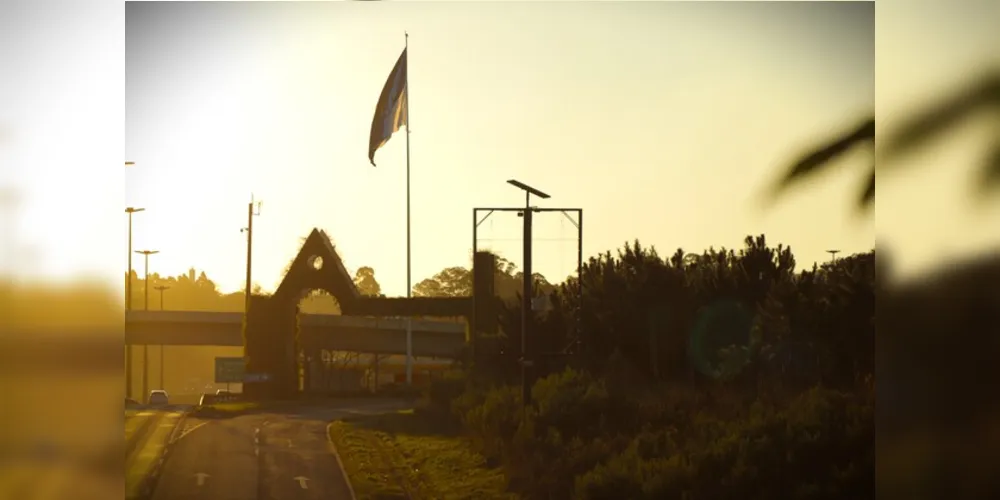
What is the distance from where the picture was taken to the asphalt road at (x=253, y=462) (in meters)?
33.1

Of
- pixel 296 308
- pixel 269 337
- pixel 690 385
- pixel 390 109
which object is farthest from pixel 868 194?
pixel 269 337

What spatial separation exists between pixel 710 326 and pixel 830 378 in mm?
15004

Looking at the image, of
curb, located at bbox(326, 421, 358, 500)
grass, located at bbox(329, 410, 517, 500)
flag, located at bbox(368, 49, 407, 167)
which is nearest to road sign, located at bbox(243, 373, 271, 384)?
flag, located at bbox(368, 49, 407, 167)

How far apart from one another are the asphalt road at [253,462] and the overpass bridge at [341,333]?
1746 inches

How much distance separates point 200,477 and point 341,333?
70511 millimetres

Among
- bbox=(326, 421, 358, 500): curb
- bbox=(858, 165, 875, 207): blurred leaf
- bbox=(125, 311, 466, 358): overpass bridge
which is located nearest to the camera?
bbox=(858, 165, 875, 207): blurred leaf

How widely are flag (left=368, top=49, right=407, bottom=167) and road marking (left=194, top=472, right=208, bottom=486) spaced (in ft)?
80.4

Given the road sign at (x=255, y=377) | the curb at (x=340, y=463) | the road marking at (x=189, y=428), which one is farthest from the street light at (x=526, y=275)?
the road sign at (x=255, y=377)

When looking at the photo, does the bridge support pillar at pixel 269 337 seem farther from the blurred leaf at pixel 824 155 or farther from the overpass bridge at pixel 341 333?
the blurred leaf at pixel 824 155

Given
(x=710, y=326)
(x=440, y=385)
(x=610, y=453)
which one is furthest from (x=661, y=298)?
(x=610, y=453)

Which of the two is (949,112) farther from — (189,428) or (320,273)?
(320,273)

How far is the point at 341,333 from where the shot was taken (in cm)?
10612

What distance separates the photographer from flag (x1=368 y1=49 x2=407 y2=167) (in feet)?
195

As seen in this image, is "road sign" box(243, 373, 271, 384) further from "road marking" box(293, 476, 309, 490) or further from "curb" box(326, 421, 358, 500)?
"road marking" box(293, 476, 309, 490)
